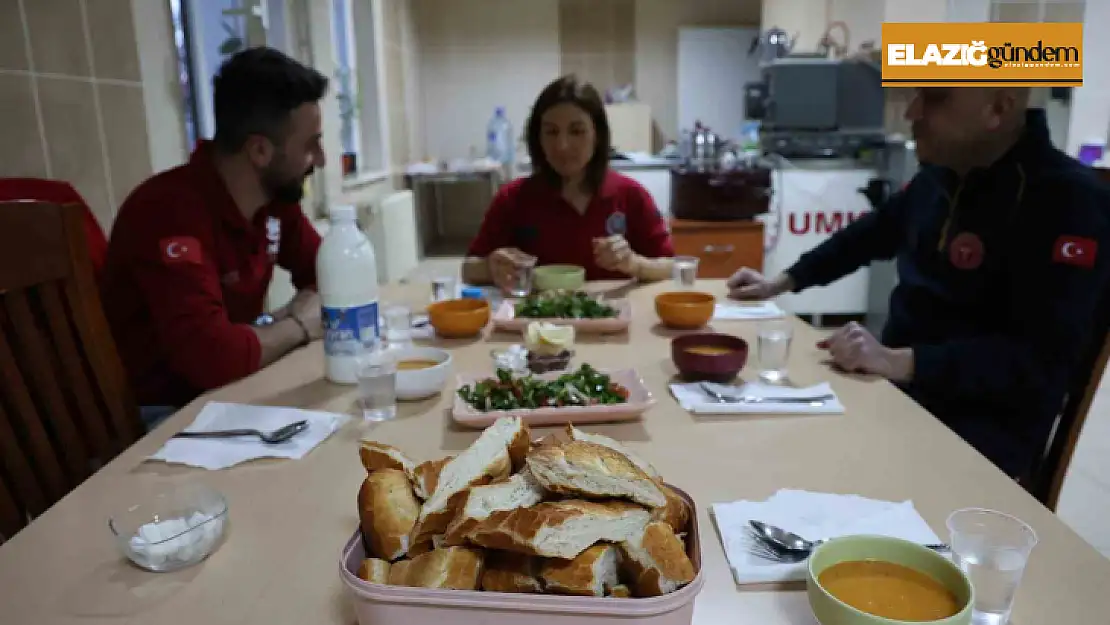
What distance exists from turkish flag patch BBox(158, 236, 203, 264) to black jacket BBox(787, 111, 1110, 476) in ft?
4.34

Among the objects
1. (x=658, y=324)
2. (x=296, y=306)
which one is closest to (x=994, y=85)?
(x=658, y=324)

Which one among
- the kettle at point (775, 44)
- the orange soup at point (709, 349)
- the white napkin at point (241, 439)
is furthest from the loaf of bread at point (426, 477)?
the kettle at point (775, 44)

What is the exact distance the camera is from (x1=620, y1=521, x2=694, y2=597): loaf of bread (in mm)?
549

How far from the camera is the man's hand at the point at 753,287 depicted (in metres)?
1.86

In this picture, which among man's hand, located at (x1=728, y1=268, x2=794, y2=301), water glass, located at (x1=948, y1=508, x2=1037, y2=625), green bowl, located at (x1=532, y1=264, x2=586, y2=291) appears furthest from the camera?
green bowl, located at (x1=532, y1=264, x2=586, y2=291)

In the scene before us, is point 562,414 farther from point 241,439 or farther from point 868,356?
point 868,356

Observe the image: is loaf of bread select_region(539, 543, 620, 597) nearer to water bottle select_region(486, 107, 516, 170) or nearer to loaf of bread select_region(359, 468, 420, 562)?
loaf of bread select_region(359, 468, 420, 562)

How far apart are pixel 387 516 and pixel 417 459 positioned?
342mm

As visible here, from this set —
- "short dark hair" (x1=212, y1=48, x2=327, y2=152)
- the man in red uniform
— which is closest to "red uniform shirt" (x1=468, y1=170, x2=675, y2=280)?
the man in red uniform

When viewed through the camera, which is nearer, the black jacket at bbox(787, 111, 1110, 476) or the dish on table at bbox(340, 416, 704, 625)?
the dish on table at bbox(340, 416, 704, 625)

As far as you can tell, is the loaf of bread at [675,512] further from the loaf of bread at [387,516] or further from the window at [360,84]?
the window at [360,84]

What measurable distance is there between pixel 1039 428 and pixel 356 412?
4.01 ft

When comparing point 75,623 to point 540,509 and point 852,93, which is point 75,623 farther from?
point 852,93

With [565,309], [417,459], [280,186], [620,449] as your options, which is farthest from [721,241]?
[620,449]
